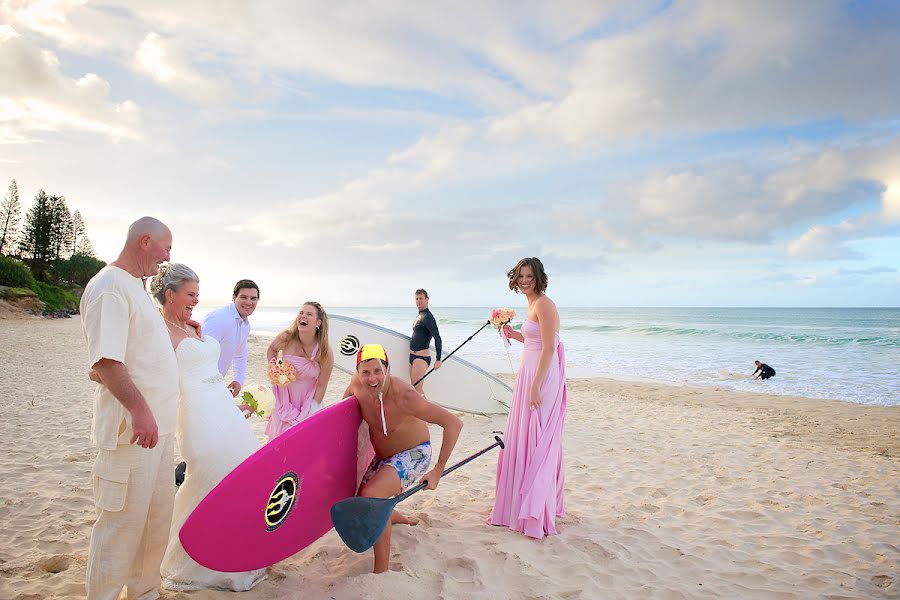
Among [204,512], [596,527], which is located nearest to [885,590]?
[596,527]

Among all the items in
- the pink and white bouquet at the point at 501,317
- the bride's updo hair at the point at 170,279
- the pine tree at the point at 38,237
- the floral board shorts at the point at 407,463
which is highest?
the pine tree at the point at 38,237

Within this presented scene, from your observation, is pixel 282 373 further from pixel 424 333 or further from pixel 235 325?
pixel 424 333

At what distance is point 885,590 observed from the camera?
2734mm

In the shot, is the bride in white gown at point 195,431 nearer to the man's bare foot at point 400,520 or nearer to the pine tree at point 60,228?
the man's bare foot at point 400,520

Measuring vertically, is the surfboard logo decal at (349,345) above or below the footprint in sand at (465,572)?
above

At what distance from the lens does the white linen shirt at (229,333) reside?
366 centimetres

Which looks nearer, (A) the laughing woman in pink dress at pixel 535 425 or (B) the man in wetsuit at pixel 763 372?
(A) the laughing woman in pink dress at pixel 535 425

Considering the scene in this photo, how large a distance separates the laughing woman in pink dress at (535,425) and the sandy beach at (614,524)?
7.2 inches

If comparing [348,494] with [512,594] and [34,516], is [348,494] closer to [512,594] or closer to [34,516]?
[512,594]

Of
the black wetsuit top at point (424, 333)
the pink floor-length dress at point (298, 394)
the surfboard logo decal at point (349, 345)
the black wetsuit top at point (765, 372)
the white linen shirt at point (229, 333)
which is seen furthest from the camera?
the black wetsuit top at point (765, 372)

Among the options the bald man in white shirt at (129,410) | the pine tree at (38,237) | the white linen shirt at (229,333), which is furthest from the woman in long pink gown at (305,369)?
the pine tree at (38,237)

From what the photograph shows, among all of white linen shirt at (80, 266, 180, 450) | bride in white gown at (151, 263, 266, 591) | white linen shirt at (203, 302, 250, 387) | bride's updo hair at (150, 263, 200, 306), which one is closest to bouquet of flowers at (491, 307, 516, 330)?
white linen shirt at (203, 302, 250, 387)

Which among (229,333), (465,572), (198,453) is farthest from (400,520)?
(229,333)

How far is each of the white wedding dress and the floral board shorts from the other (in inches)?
28.0
